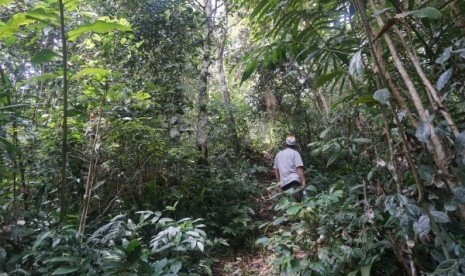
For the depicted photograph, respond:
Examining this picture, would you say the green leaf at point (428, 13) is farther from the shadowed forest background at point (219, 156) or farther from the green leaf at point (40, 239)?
the green leaf at point (40, 239)

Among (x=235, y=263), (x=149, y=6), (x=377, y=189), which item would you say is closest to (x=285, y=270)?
(x=377, y=189)

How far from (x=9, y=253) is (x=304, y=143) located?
7.66 metres

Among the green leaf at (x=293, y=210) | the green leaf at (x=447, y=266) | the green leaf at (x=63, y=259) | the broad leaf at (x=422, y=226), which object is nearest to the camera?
the green leaf at (x=447, y=266)

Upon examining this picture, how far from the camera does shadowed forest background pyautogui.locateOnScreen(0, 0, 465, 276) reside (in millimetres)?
1487

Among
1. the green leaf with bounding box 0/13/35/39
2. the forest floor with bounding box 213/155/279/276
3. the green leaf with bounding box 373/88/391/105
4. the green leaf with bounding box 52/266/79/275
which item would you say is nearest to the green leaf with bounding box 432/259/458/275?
the green leaf with bounding box 373/88/391/105

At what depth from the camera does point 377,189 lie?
2117mm

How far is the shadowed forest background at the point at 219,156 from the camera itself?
1.49m

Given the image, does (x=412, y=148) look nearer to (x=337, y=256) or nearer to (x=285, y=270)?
(x=337, y=256)

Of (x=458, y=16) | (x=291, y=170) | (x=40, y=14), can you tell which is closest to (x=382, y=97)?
(x=458, y=16)

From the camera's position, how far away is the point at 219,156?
7312 mm

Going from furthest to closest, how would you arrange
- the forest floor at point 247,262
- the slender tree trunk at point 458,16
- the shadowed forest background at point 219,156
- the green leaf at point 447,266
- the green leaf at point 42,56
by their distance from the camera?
the forest floor at point 247,262 → the green leaf at point 42,56 → the slender tree trunk at point 458,16 → the shadowed forest background at point 219,156 → the green leaf at point 447,266

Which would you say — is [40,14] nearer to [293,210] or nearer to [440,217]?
[440,217]

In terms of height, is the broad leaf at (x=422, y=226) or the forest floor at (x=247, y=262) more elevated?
the broad leaf at (x=422, y=226)

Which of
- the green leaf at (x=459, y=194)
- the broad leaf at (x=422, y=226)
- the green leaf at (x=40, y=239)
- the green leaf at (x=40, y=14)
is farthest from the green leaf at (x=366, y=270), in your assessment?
the green leaf at (x=40, y=14)
